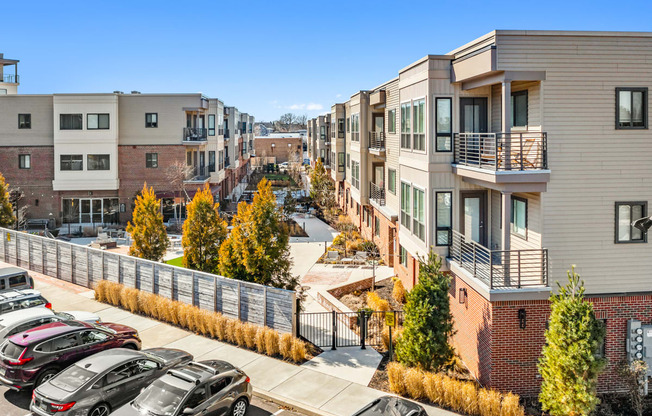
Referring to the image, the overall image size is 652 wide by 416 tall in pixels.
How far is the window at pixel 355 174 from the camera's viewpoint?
1439 inches

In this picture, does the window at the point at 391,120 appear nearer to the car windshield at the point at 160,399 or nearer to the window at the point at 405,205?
the window at the point at 405,205

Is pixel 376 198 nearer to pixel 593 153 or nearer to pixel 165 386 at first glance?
pixel 593 153

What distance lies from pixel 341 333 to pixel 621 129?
36.6 feet

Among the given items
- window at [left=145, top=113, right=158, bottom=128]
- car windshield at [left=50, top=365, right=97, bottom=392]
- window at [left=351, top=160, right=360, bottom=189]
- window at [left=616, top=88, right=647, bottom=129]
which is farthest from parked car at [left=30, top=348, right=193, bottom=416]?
window at [left=145, top=113, right=158, bottom=128]

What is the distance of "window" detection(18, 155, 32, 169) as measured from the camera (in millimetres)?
43219

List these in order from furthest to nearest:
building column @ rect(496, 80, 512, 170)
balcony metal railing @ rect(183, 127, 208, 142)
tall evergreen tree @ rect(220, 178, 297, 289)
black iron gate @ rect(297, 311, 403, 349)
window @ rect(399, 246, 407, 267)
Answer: balcony metal railing @ rect(183, 127, 208, 142)
window @ rect(399, 246, 407, 267)
tall evergreen tree @ rect(220, 178, 297, 289)
black iron gate @ rect(297, 311, 403, 349)
building column @ rect(496, 80, 512, 170)

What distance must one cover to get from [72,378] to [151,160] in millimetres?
32948

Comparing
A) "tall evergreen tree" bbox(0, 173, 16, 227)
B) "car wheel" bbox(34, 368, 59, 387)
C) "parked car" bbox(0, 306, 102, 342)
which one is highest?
"tall evergreen tree" bbox(0, 173, 16, 227)

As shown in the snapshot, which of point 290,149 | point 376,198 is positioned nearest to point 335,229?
point 376,198

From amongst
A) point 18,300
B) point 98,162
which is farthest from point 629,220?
point 98,162

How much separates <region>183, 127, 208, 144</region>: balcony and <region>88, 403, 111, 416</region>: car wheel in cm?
3295

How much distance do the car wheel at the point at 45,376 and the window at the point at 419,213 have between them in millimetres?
12288

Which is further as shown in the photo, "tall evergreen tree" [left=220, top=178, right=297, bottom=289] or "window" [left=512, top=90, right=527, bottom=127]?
"tall evergreen tree" [left=220, top=178, right=297, bottom=289]

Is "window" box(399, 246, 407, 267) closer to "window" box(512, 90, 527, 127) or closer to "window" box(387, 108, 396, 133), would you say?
"window" box(387, 108, 396, 133)
